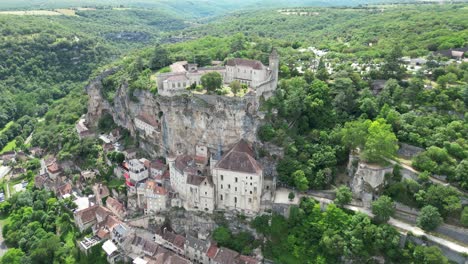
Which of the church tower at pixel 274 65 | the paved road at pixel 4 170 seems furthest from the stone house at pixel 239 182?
the paved road at pixel 4 170

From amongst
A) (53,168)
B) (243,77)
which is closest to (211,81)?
(243,77)

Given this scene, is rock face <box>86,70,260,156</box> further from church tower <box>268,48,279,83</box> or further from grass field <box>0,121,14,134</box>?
grass field <box>0,121,14,134</box>

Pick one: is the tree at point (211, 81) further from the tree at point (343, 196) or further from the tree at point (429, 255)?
the tree at point (429, 255)

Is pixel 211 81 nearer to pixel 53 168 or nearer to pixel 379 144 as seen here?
pixel 379 144

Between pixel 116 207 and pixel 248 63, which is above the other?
pixel 248 63

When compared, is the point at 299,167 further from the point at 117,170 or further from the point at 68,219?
the point at 68,219
